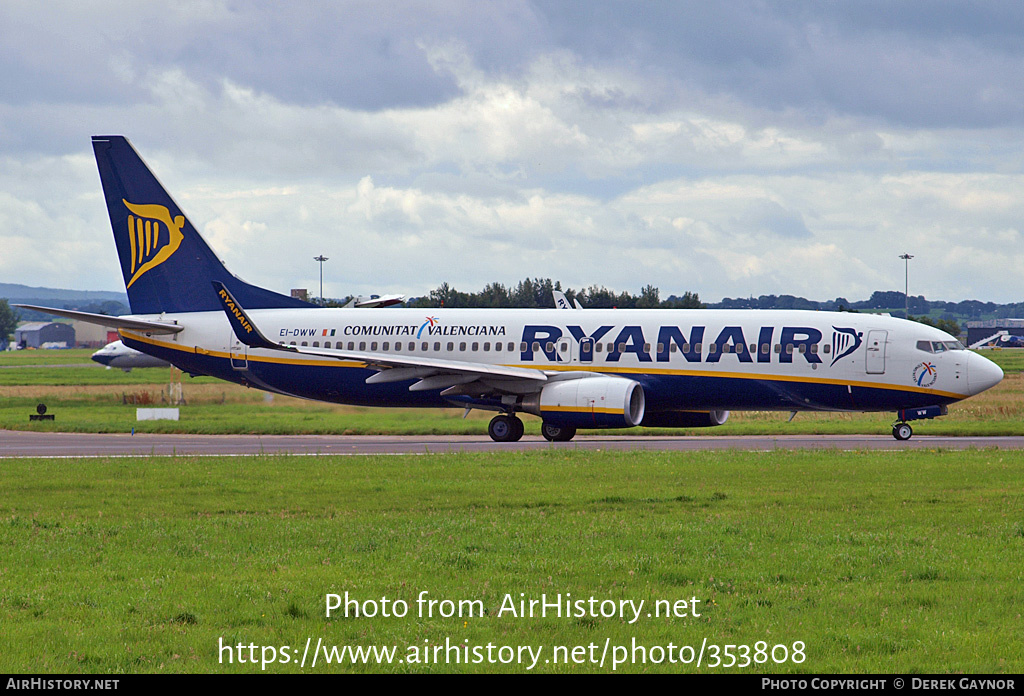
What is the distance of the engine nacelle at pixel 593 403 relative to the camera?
31.4 meters

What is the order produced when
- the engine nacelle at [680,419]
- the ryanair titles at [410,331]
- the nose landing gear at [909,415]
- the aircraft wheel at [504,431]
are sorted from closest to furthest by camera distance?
the nose landing gear at [909,415] < the aircraft wheel at [504,431] < the engine nacelle at [680,419] < the ryanair titles at [410,331]

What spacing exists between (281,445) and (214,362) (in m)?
7.06

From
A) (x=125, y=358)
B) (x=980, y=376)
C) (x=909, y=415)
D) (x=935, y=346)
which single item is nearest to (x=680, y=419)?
(x=909, y=415)

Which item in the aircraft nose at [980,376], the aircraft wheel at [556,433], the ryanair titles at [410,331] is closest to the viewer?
the aircraft nose at [980,376]

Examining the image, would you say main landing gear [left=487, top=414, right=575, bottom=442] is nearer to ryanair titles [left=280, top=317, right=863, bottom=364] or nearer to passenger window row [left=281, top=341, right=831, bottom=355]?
ryanair titles [left=280, top=317, right=863, bottom=364]

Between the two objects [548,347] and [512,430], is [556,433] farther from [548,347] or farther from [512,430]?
[548,347]

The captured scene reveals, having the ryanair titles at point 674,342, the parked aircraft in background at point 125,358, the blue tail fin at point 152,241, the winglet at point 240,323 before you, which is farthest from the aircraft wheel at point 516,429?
the parked aircraft in background at point 125,358

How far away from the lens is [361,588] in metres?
11.6

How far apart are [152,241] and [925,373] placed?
24858 mm

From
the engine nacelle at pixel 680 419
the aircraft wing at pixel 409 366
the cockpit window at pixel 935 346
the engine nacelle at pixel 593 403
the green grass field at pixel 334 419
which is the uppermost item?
the cockpit window at pixel 935 346

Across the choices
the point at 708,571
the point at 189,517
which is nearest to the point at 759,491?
the point at 708,571

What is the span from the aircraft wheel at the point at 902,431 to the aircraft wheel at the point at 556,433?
360 inches

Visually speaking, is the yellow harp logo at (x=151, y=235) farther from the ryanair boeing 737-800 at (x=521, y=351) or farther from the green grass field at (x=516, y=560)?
the green grass field at (x=516, y=560)

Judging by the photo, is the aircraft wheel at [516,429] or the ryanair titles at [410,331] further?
the ryanair titles at [410,331]
